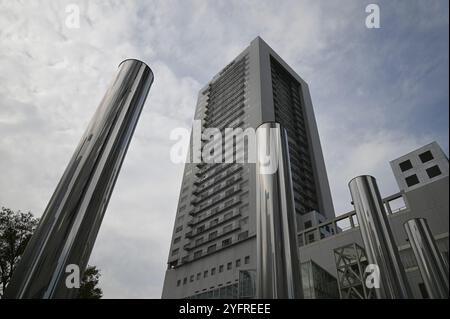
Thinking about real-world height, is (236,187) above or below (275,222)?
above

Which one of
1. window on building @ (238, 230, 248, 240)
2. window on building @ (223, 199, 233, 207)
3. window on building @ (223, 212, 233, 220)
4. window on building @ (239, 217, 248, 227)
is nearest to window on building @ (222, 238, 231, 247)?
window on building @ (238, 230, 248, 240)

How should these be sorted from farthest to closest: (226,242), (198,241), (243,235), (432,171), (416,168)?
(198,241) < (226,242) < (243,235) < (416,168) < (432,171)

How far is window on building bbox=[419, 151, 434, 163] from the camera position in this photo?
2629cm

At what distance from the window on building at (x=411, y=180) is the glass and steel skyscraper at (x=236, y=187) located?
11.6 metres

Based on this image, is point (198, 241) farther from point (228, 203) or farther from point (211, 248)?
point (228, 203)

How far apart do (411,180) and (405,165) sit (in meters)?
1.83

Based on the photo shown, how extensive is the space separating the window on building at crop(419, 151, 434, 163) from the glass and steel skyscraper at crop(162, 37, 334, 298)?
13076mm

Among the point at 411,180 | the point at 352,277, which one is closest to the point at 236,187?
the point at 411,180

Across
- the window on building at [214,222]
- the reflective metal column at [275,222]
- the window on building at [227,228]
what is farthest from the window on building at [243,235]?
the reflective metal column at [275,222]

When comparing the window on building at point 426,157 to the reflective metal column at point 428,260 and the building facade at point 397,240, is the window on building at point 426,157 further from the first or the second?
the reflective metal column at point 428,260

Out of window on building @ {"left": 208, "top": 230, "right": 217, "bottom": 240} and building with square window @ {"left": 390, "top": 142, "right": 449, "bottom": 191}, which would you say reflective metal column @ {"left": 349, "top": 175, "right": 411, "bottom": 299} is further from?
window on building @ {"left": 208, "top": 230, "right": 217, "bottom": 240}

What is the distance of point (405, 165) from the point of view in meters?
29.8

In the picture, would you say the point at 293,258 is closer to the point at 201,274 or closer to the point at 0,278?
the point at 0,278
